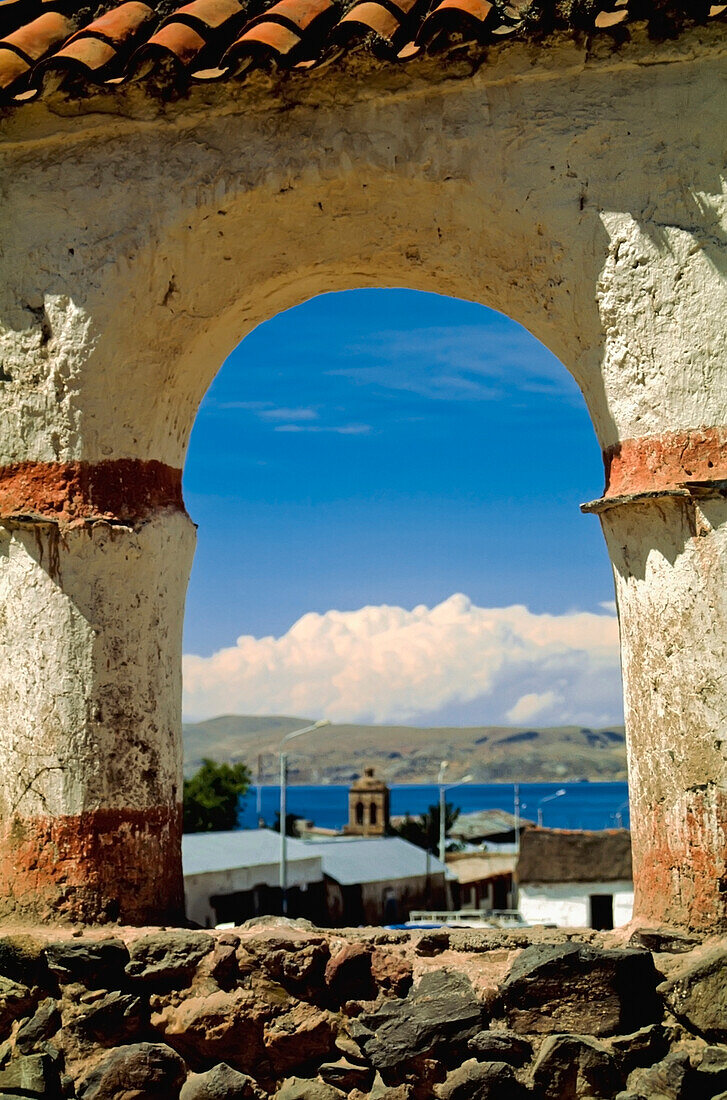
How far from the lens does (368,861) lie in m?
29.0

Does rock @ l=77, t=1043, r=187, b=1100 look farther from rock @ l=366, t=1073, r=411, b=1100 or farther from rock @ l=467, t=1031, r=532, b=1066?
rock @ l=467, t=1031, r=532, b=1066

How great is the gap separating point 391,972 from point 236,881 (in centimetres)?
2081

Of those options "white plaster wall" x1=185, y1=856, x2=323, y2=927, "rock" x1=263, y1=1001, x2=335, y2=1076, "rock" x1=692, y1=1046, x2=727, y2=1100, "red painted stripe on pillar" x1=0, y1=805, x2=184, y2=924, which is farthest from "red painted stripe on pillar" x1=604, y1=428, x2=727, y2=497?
"white plaster wall" x1=185, y1=856, x2=323, y2=927

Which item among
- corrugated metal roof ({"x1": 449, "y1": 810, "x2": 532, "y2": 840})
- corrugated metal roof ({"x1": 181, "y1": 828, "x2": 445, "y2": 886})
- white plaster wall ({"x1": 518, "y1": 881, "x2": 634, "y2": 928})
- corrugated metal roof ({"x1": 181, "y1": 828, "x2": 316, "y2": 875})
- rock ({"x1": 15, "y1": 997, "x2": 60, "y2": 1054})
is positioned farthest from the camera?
corrugated metal roof ({"x1": 449, "y1": 810, "x2": 532, "y2": 840})

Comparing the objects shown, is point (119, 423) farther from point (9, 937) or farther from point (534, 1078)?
point (534, 1078)

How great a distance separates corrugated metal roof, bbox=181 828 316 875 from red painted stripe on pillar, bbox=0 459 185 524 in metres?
18.9

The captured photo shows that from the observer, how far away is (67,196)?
161 inches

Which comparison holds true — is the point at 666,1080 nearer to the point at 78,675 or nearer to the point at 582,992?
Result: the point at 582,992

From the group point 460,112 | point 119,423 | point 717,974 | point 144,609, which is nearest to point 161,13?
point 460,112

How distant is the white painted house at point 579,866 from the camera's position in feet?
69.6

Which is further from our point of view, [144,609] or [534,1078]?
[144,609]

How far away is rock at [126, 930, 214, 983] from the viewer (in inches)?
144

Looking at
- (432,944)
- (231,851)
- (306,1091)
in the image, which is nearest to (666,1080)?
(432,944)

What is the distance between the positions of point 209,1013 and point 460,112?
9.78 ft
